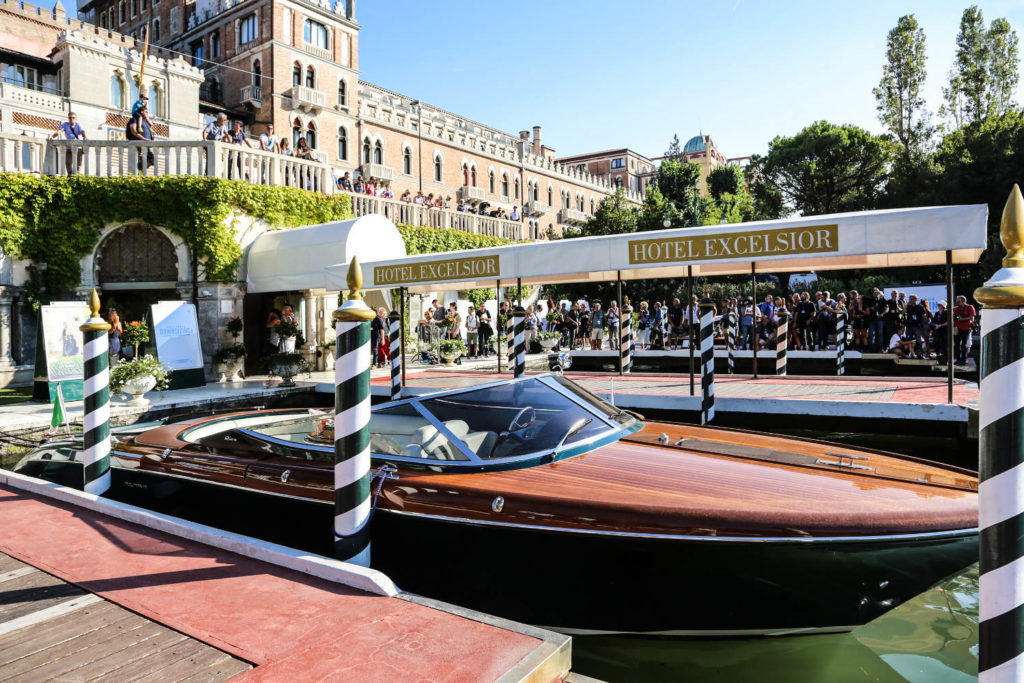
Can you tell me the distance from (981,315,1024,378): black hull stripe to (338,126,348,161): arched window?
130 feet

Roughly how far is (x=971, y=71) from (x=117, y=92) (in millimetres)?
42826

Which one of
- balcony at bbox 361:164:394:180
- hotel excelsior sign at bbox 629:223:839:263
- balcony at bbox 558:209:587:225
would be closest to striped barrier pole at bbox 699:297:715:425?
hotel excelsior sign at bbox 629:223:839:263

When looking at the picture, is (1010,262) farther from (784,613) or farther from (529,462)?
(529,462)

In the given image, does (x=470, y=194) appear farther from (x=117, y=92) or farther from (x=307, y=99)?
(x=117, y=92)

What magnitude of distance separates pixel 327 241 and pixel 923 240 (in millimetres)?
11191

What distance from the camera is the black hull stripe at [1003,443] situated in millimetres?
2074

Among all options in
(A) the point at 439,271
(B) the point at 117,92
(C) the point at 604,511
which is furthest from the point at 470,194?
(C) the point at 604,511

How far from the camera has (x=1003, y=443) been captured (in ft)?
6.86

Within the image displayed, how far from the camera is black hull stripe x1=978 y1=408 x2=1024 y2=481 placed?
6.81ft

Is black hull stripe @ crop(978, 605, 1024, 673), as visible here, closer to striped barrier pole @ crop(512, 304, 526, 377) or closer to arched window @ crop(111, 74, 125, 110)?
striped barrier pole @ crop(512, 304, 526, 377)

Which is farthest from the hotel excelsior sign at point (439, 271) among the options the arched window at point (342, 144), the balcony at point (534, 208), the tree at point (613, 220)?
the balcony at point (534, 208)

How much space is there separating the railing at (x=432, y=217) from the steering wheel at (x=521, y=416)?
15.3 meters

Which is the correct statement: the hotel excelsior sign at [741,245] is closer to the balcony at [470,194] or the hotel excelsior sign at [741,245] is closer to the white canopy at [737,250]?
the white canopy at [737,250]

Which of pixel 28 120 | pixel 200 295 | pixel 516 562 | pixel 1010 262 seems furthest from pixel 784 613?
pixel 28 120
